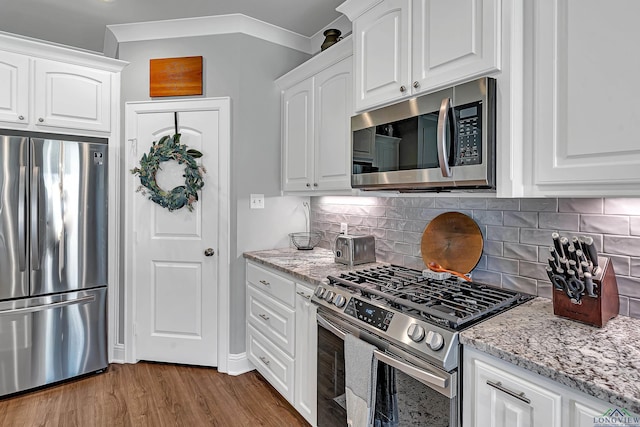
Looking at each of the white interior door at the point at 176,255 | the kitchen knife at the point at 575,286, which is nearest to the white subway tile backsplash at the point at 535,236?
the kitchen knife at the point at 575,286

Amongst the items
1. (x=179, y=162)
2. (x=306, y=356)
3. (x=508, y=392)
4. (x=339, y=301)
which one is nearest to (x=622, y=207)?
(x=508, y=392)

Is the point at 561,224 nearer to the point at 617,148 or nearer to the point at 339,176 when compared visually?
the point at 617,148

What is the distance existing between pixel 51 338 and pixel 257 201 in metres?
1.73

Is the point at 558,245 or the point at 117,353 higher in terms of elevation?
the point at 558,245

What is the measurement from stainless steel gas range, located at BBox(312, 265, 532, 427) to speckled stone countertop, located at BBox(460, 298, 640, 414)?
0.27ft

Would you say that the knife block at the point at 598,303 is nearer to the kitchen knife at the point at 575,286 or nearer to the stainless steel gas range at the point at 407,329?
the kitchen knife at the point at 575,286

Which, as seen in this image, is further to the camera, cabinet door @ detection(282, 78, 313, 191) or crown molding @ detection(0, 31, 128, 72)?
cabinet door @ detection(282, 78, 313, 191)

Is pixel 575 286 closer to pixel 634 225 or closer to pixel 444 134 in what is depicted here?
pixel 634 225

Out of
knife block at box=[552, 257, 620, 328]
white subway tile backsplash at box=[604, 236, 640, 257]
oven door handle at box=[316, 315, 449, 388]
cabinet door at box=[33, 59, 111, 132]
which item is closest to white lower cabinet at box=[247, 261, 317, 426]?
oven door handle at box=[316, 315, 449, 388]

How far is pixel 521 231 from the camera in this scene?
64.8 inches

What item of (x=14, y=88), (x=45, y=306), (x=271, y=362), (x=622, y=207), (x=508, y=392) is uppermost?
(x=14, y=88)

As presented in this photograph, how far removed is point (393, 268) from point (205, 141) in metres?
1.75

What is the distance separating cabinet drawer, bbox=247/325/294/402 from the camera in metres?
2.20

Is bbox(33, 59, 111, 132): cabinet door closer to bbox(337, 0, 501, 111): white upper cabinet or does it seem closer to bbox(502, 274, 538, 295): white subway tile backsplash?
bbox(337, 0, 501, 111): white upper cabinet
